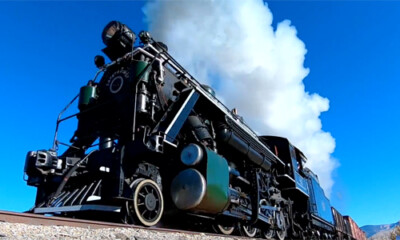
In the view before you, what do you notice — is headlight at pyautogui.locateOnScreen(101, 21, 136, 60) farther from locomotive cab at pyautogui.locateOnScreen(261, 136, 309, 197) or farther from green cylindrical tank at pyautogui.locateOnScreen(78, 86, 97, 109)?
locomotive cab at pyautogui.locateOnScreen(261, 136, 309, 197)

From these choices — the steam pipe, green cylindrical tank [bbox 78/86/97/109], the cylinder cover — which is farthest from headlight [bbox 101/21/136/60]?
the steam pipe

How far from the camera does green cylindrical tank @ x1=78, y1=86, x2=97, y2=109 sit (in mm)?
7008

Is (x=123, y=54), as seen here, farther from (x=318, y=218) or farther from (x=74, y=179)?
(x=318, y=218)

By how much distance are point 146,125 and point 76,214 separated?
193cm

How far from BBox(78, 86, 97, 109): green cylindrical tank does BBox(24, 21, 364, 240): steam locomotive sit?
2 cm

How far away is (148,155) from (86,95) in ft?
7.95

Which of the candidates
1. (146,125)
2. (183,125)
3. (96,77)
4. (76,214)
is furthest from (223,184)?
(96,77)

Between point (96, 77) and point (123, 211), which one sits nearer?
point (123, 211)

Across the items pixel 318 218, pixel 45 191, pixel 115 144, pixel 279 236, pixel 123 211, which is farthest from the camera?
pixel 318 218

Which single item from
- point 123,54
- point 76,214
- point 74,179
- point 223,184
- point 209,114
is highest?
point 123,54

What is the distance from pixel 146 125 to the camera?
6.11 m

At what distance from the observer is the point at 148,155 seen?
220 inches

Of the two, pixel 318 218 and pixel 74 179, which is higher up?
pixel 318 218

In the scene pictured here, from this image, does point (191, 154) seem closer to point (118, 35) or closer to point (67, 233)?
point (67, 233)
